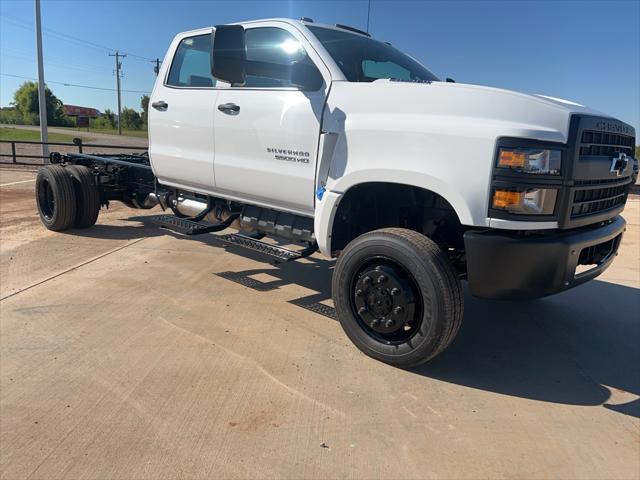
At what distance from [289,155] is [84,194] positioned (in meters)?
4.01

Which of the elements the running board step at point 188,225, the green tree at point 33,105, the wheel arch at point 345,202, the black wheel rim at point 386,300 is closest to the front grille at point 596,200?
the wheel arch at point 345,202

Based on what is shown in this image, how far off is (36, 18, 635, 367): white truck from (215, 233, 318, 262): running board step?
21mm

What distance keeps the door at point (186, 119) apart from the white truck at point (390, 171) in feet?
0.06

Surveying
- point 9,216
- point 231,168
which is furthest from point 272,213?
point 9,216

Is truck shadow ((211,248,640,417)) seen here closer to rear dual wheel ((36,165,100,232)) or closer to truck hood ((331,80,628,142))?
truck hood ((331,80,628,142))

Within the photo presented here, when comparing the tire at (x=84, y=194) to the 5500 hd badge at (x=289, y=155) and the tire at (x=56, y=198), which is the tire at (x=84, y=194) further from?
the 5500 hd badge at (x=289, y=155)

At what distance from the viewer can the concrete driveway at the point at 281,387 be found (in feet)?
7.90

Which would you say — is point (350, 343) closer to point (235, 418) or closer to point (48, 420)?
point (235, 418)

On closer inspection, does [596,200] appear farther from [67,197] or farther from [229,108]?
[67,197]

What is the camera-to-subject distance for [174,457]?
2383 mm

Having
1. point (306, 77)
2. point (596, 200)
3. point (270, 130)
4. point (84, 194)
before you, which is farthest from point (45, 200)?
point (596, 200)

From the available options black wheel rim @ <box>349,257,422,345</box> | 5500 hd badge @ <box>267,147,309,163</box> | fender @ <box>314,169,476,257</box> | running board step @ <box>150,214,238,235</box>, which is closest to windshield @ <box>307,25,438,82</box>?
5500 hd badge @ <box>267,147,309,163</box>

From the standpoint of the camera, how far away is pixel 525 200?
271 cm

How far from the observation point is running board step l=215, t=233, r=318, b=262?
407cm
